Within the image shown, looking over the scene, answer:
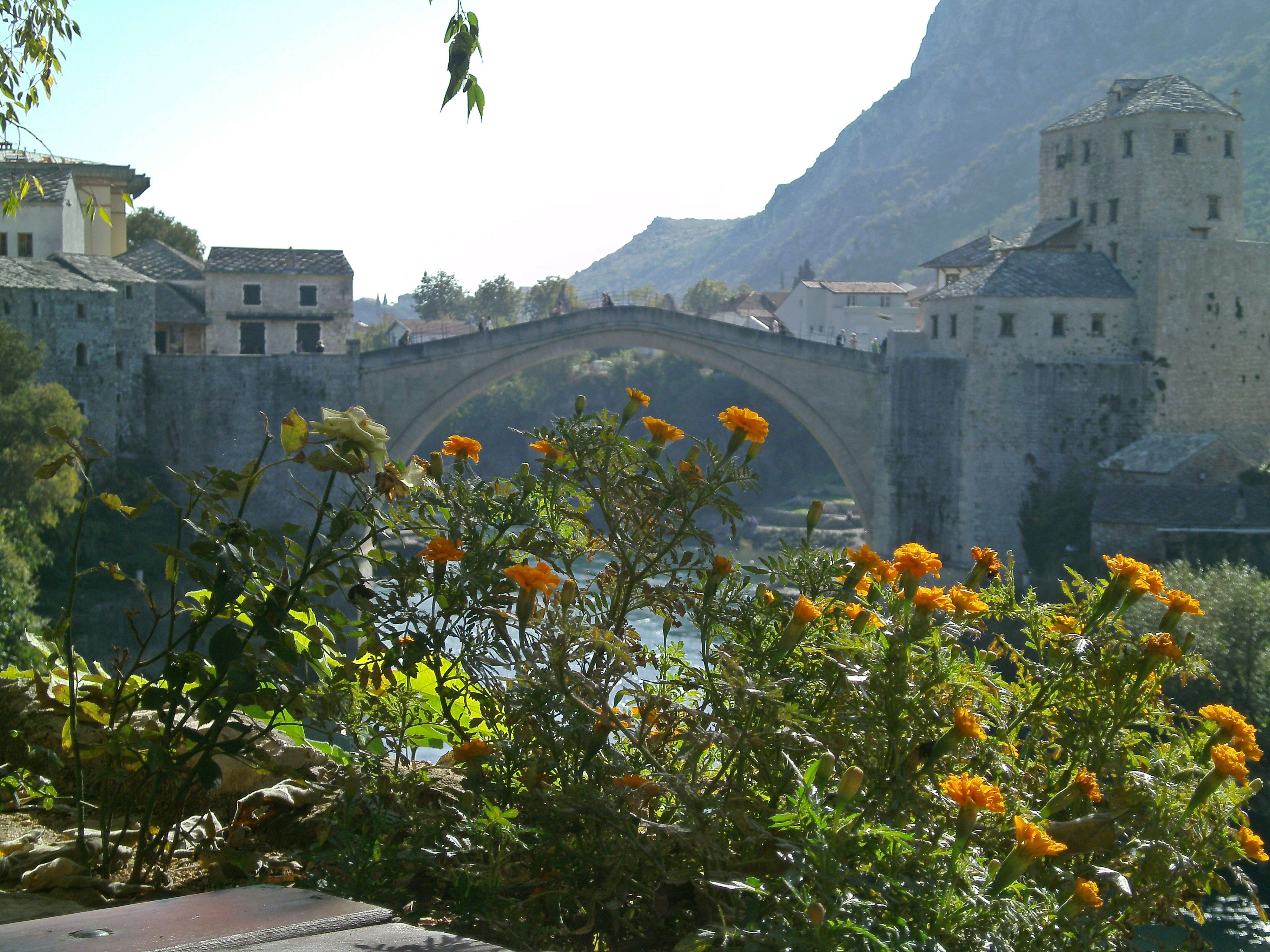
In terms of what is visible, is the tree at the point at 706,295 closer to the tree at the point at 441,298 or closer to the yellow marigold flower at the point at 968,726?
the tree at the point at 441,298

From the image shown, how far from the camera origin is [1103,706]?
196 centimetres

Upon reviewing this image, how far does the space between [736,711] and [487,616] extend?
1.35ft

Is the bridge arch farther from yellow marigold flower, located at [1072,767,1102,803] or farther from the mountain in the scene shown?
the mountain

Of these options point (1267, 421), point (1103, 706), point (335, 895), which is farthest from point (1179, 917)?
point (1267, 421)

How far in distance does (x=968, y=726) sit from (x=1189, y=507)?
73.7ft

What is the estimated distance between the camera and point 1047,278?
24500 mm

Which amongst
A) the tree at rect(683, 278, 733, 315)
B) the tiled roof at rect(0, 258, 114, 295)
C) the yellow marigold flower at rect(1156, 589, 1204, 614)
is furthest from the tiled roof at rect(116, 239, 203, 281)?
the tree at rect(683, 278, 733, 315)

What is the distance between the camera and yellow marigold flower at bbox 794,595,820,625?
1739 mm

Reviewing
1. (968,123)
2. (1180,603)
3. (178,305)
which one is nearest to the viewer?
(1180,603)

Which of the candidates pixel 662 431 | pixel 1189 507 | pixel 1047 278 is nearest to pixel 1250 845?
pixel 662 431

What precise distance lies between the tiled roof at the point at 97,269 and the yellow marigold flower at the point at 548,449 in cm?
2396

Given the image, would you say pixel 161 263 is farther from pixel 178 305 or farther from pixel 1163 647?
pixel 1163 647

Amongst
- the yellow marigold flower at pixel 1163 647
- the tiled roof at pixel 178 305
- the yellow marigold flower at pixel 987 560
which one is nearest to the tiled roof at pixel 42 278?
the tiled roof at pixel 178 305

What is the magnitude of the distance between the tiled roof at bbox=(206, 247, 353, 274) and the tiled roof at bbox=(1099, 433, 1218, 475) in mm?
16279
